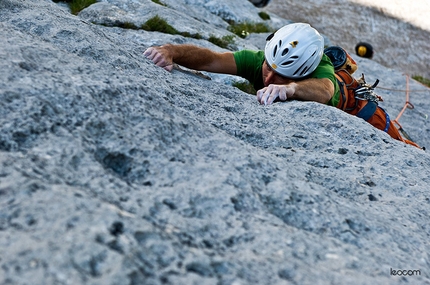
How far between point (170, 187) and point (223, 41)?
7728 millimetres

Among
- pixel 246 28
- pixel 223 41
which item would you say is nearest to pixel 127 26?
pixel 223 41

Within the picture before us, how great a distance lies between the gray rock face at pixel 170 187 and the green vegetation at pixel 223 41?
18.0 feet

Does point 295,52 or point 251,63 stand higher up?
point 295,52

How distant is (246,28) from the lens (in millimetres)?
13250

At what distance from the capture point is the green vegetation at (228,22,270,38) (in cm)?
1286

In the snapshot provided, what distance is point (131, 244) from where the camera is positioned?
2.11 metres

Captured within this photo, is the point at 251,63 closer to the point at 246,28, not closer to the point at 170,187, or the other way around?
the point at 170,187

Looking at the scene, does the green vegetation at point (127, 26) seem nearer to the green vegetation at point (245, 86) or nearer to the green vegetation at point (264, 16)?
the green vegetation at point (245, 86)

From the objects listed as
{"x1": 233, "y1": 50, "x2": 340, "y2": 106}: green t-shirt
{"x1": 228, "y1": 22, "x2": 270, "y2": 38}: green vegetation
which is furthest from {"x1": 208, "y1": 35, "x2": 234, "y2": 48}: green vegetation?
{"x1": 233, "y1": 50, "x2": 340, "y2": 106}: green t-shirt

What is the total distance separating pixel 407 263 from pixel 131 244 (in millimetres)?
1647

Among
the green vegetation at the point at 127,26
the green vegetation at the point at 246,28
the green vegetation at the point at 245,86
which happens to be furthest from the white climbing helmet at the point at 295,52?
the green vegetation at the point at 246,28

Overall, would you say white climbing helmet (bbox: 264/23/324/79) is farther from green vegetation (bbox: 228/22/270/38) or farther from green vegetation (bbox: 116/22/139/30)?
green vegetation (bbox: 228/22/270/38)

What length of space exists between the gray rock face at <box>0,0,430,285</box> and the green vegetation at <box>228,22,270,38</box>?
867cm

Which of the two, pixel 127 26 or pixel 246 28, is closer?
pixel 127 26
